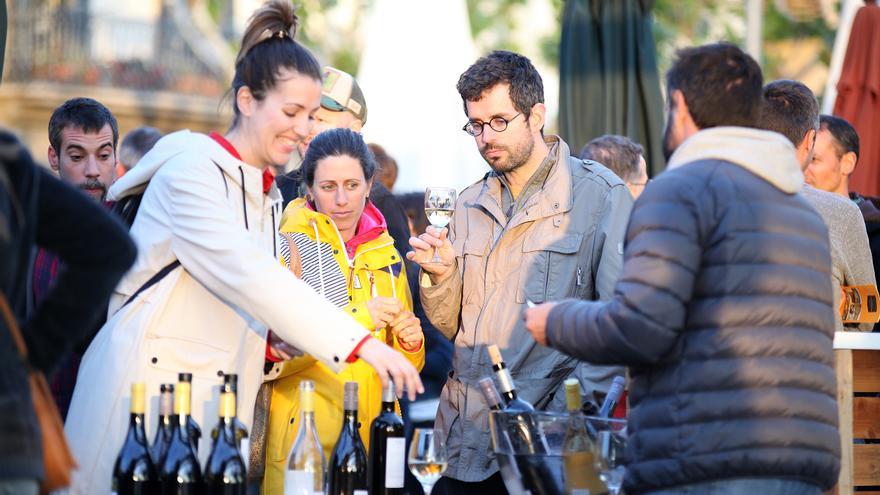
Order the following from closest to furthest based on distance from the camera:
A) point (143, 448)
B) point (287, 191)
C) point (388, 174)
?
point (143, 448) → point (287, 191) → point (388, 174)

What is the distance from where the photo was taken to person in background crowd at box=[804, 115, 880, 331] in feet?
20.3

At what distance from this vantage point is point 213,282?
3826 millimetres

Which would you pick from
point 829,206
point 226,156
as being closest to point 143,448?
point 226,156

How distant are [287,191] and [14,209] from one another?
291 cm

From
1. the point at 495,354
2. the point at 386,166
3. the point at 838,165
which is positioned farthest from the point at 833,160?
the point at 495,354

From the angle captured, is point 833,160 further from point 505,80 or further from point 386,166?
point 386,166

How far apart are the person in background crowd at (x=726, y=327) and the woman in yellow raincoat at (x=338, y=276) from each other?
153 centimetres

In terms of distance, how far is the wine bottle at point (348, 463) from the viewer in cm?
428

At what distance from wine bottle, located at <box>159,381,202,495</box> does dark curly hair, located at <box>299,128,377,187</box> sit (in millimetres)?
1614

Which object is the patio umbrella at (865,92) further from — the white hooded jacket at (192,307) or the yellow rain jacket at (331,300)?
the white hooded jacket at (192,307)

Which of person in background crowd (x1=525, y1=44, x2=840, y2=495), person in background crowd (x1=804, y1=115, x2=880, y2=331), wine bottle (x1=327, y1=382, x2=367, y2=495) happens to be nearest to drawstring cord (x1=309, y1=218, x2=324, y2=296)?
wine bottle (x1=327, y1=382, x2=367, y2=495)

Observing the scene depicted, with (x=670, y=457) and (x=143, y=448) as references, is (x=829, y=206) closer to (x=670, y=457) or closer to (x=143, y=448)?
(x=670, y=457)

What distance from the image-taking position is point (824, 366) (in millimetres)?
3430

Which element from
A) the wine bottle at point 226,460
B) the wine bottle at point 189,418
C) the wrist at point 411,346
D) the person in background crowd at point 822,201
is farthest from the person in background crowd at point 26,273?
the person in background crowd at point 822,201
